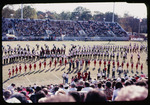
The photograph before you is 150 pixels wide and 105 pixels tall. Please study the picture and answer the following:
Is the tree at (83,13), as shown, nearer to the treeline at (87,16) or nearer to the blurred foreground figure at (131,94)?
the treeline at (87,16)

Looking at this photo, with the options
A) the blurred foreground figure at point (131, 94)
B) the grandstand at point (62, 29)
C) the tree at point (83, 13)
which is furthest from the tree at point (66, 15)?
the blurred foreground figure at point (131, 94)

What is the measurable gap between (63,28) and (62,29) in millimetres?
283

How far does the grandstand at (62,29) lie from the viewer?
3581 cm

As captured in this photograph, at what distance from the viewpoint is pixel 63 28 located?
1516 inches

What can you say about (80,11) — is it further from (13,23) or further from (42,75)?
(42,75)

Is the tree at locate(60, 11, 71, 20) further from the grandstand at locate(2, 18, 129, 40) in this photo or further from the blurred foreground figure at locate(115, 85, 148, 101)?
the blurred foreground figure at locate(115, 85, 148, 101)

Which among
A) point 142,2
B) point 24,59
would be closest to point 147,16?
point 142,2

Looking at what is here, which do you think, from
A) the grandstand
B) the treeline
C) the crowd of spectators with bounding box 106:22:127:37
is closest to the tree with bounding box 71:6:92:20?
the treeline

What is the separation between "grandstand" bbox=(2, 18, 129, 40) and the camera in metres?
35.8

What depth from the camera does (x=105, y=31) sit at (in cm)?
4009

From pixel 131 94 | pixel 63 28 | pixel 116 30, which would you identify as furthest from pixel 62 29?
pixel 131 94

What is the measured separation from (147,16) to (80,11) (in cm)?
5045

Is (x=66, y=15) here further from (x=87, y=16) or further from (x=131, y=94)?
(x=131, y=94)

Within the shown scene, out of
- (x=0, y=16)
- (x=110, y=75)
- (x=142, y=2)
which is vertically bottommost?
(x=110, y=75)
